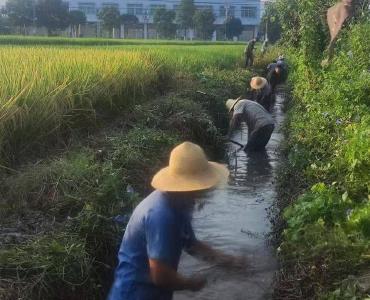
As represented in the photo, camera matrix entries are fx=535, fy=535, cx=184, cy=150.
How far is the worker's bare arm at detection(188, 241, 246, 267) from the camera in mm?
2902

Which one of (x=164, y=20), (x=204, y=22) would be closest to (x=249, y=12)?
(x=204, y=22)

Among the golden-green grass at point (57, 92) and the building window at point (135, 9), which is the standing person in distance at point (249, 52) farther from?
the building window at point (135, 9)

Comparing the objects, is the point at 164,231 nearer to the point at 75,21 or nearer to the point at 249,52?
the point at 249,52

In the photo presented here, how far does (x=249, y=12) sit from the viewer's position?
9494 cm

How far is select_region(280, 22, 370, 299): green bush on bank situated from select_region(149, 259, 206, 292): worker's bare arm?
88cm

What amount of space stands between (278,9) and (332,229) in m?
13.3

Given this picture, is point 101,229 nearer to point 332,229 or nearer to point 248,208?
point 332,229

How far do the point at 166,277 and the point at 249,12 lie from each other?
316 feet

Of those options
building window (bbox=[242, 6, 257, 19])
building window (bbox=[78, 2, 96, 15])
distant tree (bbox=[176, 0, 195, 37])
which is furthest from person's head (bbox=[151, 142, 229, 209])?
building window (bbox=[242, 6, 257, 19])

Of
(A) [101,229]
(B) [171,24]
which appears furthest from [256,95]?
(B) [171,24]

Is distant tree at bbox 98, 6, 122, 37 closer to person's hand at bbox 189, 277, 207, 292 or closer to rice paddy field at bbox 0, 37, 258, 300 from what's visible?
rice paddy field at bbox 0, 37, 258, 300

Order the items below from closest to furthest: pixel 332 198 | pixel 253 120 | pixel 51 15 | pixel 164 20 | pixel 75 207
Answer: pixel 332 198 → pixel 75 207 → pixel 253 120 → pixel 51 15 → pixel 164 20

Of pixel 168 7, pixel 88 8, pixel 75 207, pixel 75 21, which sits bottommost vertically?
pixel 75 207

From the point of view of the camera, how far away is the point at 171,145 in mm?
6812
